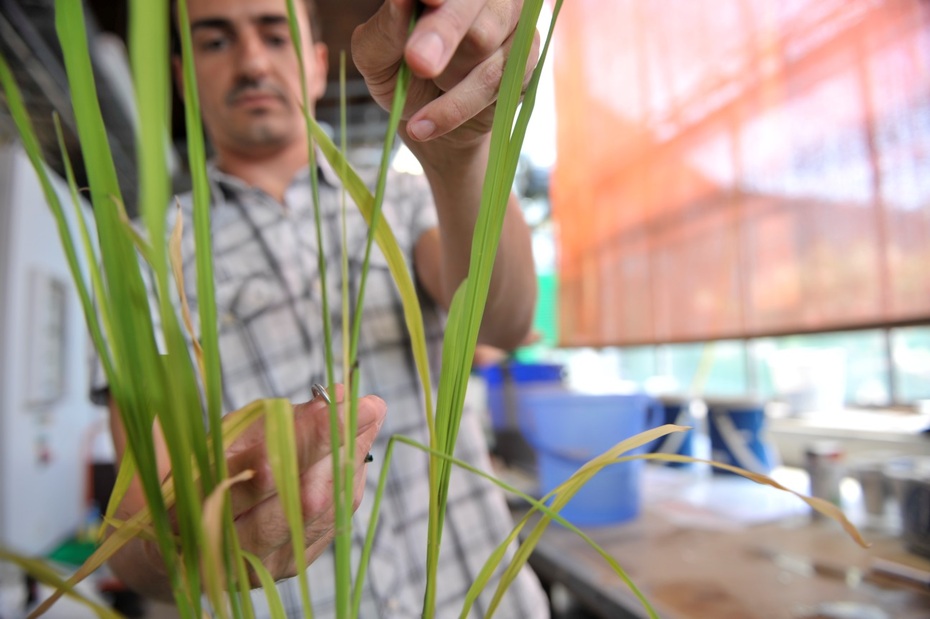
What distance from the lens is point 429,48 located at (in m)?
0.20


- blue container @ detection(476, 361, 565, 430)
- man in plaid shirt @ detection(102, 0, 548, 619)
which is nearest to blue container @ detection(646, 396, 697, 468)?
blue container @ detection(476, 361, 565, 430)

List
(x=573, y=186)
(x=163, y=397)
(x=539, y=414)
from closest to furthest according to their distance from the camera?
(x=163, y=397), (x=539, y=414), (x=573, y=186)

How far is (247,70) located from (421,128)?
57 cm

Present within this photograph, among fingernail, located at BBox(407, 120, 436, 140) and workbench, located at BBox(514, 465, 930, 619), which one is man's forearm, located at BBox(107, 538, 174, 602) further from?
workbench, located at BBox(514, 465, 930, 619)

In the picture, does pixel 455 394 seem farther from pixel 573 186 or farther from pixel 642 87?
pixel 573 186

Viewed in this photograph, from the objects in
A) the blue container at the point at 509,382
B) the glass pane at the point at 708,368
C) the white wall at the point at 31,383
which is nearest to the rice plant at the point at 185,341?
the blue container at the point at 509,382

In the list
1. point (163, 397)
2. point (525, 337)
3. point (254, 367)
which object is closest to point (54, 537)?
point (254, 367)

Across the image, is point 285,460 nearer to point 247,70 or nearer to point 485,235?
point 485,235

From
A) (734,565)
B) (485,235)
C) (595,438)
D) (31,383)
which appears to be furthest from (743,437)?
(31,383)

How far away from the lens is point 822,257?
1.08 m

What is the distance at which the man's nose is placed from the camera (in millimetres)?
699

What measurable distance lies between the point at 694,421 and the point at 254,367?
49.2 inches

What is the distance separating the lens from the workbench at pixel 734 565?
0.63 meters

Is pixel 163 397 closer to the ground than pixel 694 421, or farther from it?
farther from it
